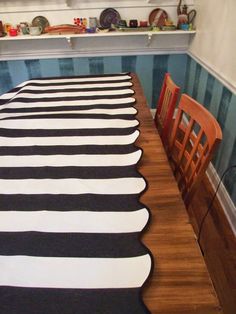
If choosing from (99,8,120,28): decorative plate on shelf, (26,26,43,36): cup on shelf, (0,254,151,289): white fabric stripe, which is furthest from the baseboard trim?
(26,26,43,36): cup on shelf

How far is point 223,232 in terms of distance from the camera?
5.11ft

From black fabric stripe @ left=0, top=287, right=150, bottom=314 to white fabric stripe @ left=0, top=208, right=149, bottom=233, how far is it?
149 mm

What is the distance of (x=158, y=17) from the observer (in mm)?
2402

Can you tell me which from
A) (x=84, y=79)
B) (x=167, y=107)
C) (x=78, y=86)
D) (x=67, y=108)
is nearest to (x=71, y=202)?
(x=67, y=108)

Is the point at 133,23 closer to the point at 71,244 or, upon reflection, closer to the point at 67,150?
the point at 67,150

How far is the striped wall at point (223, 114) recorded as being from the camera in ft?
5.17

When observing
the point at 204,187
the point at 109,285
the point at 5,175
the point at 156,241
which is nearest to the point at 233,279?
the point at 204,187

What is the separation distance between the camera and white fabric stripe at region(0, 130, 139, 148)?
0.98 meters

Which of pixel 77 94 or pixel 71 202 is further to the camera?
pixel 77 94

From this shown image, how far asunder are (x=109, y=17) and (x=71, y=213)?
7.49 feet

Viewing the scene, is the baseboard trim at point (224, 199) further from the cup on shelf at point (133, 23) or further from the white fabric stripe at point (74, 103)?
the cup on shelf at point (133, 23)

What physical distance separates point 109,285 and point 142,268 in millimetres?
78

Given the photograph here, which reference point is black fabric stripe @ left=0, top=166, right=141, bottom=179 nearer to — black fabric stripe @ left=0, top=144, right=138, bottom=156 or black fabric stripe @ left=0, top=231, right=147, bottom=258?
black fabric stripe @ left=0, top=144, right=138, bottom=156

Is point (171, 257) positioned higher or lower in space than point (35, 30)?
lower
